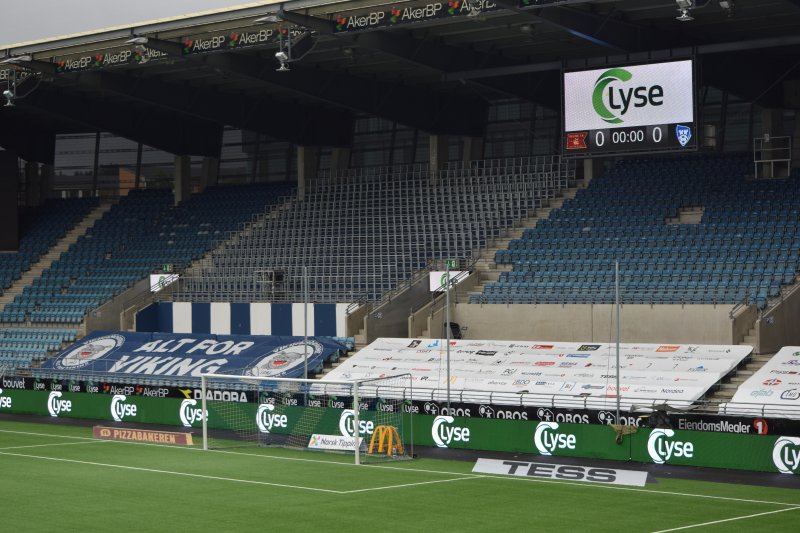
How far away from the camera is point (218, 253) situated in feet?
148

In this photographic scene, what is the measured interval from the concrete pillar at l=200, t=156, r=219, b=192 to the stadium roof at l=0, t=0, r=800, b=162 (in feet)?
7.48

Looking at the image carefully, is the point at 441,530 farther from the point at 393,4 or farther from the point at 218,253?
the point at 218,253

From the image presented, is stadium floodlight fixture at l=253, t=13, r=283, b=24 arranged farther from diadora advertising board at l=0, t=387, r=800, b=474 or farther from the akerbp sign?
diadora advertising board at l=0, t=387, r=800, b=474

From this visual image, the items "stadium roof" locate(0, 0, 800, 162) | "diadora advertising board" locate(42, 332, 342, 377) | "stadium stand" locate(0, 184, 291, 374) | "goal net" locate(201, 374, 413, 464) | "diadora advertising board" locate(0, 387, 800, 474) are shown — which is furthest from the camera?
"stadium stand" locate(0, 184, 291, 374)

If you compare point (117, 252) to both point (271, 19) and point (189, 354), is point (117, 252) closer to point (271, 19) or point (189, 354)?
point (189, 354)

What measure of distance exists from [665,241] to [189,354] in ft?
49.0

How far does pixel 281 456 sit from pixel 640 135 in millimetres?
13082

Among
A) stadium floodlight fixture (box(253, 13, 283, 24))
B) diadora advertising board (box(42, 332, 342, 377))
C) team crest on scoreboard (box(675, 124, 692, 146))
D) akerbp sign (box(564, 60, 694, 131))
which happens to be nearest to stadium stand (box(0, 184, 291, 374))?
diadora advertising board (box(42, 332, 342, 377))

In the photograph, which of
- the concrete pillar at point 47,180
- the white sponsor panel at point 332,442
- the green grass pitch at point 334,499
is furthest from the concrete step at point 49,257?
the white sponsor panel at point 332,442

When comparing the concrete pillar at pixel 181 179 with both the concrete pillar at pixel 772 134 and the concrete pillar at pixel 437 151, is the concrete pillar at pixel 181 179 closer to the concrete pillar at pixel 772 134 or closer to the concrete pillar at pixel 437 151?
the concrete pillar at pixel 437 151

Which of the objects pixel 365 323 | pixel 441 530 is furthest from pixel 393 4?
pixel 441 530

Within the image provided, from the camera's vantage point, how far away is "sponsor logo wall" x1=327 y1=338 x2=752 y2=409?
29578 millimetres

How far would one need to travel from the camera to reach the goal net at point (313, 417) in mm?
27734

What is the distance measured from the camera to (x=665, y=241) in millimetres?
36031
